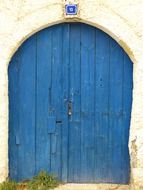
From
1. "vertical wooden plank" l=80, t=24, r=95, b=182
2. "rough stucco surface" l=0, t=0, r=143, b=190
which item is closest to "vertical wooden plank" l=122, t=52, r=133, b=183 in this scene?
"rough stucco surface" l=0, t=0, r=143, b=190

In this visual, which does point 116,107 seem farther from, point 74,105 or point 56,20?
point 56,20

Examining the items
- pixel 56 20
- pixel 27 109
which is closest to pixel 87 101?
pixel 27 109

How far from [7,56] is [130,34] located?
5.05ft

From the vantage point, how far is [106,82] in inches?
270

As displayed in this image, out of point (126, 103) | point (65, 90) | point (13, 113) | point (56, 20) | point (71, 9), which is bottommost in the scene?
point (13, 113)

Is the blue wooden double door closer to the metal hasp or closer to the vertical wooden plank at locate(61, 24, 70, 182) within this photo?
the vertical wooden plank at locate(61, 24, 70, 182)

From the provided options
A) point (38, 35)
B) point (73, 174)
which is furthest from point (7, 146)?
point (38, 35)

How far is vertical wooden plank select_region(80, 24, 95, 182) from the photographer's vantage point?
684 centimetres

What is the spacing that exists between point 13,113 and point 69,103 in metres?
0.73

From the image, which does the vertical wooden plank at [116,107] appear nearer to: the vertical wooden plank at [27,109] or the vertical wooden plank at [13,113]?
the vertical wooden plank at [27,109]

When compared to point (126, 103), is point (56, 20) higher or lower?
higher

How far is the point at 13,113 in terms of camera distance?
22.5 ft

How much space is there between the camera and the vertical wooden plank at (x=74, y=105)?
6.85 metres

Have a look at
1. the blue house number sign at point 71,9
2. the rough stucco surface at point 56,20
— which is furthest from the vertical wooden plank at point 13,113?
the blue house number sign at point 71,9
